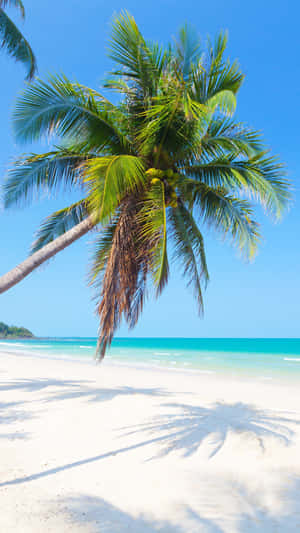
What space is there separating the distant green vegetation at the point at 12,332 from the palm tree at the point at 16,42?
86.1 m

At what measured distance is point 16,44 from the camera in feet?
19.4

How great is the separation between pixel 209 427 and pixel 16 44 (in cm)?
739

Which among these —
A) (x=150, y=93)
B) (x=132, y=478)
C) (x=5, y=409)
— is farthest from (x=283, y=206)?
(x=5, y=409)

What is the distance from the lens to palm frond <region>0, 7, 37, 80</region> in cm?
576

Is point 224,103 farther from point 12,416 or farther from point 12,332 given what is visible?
point 12,332

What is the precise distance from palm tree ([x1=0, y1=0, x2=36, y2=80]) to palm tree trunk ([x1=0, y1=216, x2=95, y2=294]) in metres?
3.95

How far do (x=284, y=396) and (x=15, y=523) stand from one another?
8.43m

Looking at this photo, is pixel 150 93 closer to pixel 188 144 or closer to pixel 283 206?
pixel 188 144

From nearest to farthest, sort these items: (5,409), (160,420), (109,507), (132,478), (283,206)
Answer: (109,507), (132,478), (283,206), (160,420), (5,409)

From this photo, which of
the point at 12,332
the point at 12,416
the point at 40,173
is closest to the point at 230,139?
the point at 40,173

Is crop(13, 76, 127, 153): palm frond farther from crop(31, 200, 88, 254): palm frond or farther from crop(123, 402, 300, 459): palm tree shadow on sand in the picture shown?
crop(123, 402, 300, 459): palm tree shadow on sand

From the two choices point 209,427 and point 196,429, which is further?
point 209,427

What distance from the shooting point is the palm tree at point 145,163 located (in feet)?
13.6

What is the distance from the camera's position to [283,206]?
475 centimetres
